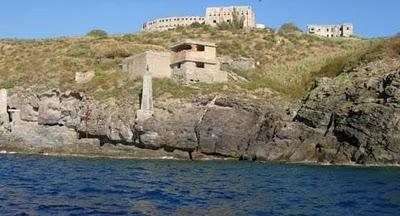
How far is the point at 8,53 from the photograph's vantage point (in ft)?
349

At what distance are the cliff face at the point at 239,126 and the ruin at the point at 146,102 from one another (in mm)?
944

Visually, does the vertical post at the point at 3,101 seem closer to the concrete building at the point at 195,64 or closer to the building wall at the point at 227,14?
the concrete building at the point at 195,64

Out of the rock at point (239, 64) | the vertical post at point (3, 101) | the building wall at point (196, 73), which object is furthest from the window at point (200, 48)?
the vertical post at point (3, 101)

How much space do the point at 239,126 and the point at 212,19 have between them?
108963 millimetres

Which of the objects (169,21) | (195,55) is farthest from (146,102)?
(169,21)

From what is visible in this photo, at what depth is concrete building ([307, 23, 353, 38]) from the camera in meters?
174

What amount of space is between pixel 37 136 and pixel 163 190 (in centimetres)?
4572

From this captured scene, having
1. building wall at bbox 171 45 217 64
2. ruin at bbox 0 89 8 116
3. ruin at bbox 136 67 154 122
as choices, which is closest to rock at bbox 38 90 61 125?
ruin at bbox 0 89 8 116

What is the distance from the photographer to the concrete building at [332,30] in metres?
174

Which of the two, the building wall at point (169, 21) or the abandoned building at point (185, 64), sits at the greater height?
the building wall at point (169, 21)

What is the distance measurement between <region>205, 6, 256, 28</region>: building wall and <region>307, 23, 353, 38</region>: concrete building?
25364mm

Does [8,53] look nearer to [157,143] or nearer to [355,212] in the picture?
[157,143]

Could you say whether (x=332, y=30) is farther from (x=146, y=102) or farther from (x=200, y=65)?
(x=146, y=102)

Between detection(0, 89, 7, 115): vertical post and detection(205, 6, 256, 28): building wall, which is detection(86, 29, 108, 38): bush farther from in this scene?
detection(0, 89, 7, 115): vertical post
